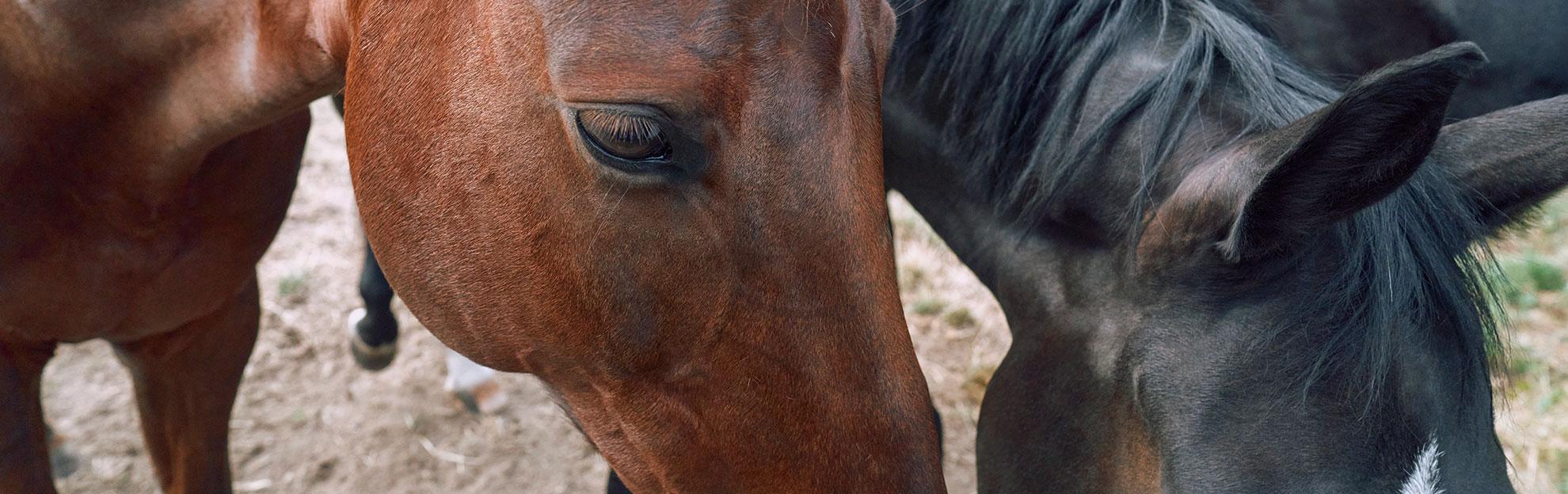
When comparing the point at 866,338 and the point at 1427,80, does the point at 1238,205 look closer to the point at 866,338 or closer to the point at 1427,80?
the point at 1427,80

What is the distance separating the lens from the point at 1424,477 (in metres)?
1.32

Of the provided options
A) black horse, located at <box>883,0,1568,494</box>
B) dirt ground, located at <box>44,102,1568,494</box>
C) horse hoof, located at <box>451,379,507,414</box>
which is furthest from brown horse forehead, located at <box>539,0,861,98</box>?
horse hoof, located at <box>451,379,507,414</box>

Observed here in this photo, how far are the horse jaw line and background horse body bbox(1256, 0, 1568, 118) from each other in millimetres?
1001

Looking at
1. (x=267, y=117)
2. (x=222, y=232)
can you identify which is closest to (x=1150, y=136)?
(x=267, y=117)

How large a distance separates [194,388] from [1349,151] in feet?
6.88

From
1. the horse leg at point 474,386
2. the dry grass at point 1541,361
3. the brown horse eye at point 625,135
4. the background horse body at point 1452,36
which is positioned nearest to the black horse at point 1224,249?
the background horse body at point 1452,36

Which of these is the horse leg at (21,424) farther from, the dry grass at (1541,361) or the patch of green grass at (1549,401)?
the patch of green grass at (1549,401)

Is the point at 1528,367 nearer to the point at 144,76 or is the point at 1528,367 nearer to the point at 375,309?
the point at 375,309

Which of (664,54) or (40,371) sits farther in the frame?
(40,371)

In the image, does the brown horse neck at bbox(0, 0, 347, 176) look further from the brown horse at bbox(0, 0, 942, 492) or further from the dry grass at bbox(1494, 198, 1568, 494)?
the dry grass at bbox(1494, 198, 1568, 494)

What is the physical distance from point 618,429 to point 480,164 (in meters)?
0.37

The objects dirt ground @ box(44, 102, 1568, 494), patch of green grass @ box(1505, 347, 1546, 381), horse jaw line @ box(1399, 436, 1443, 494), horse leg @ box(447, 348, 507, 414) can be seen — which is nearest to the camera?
horse jaw line @ box(1399, 436, 1443, 494)

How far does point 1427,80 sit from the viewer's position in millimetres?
1153

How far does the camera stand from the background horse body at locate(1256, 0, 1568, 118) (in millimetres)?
2115
